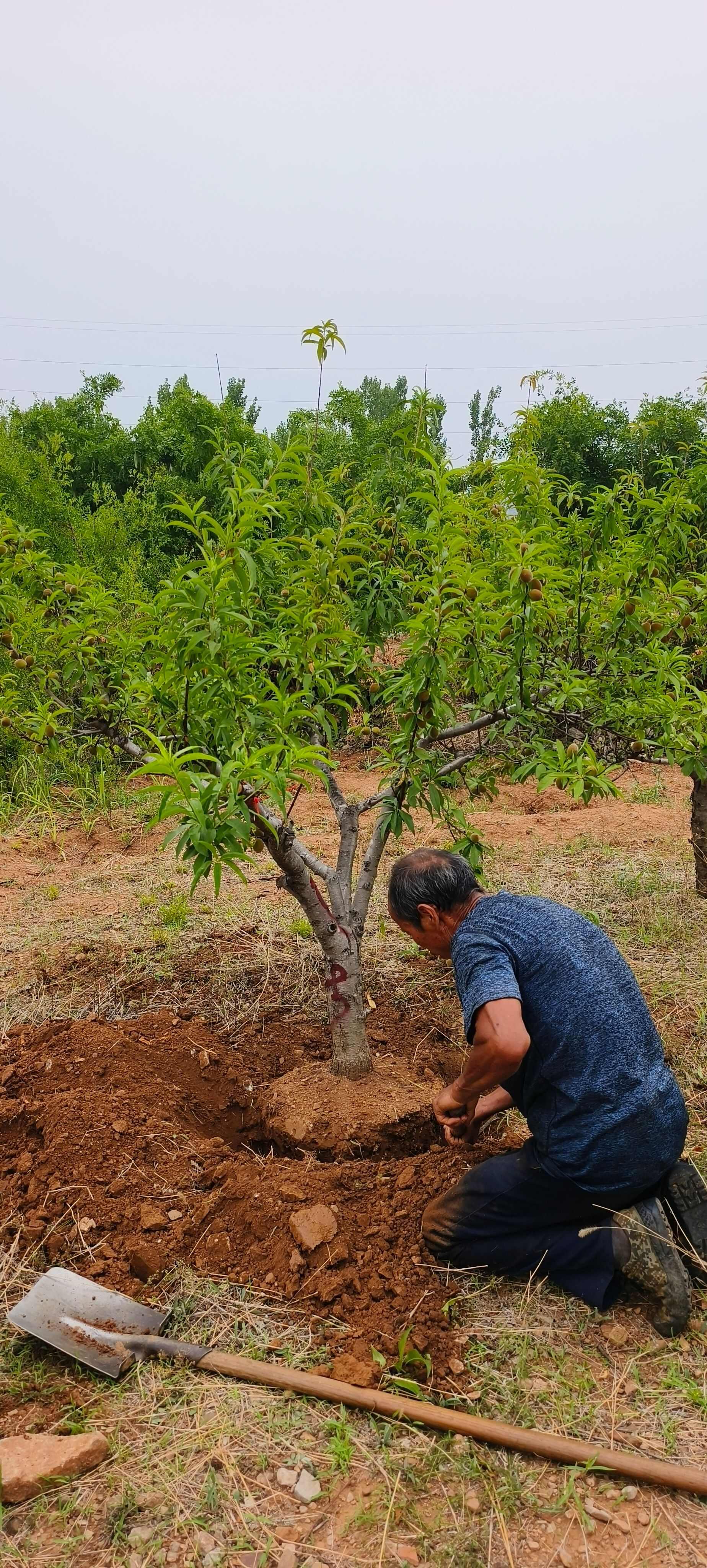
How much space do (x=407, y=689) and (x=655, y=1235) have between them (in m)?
1.59

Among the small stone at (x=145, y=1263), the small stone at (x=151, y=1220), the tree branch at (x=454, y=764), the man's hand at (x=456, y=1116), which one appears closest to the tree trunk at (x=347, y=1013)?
the man's hand at (x=456, y=1116)

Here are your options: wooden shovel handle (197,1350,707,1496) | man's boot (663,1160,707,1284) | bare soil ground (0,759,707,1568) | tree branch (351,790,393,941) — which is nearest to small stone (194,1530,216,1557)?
bare soil ground (0,759,707,1568)

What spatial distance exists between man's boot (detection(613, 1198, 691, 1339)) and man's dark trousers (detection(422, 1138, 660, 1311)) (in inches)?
1.2

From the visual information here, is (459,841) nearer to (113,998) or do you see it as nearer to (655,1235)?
(655,1235)

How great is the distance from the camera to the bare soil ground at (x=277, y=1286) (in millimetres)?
1786

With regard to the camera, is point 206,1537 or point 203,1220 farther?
point 203,1220

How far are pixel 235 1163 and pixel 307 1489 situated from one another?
3.31 ft

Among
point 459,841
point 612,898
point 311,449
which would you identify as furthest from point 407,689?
point 612,898

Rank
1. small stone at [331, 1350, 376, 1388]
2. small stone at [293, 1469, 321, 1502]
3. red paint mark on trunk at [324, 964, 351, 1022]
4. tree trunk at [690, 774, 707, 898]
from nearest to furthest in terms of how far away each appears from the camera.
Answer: small stone at [293, 1469, 321, 1502], small stone at [331, 1350, 376, 1388], red paint mark on trunk at [324, 964, 351, 1022], tree trunk at [690, 774, 707, 898]

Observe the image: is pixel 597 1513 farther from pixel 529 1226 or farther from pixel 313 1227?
pixel 313 1227

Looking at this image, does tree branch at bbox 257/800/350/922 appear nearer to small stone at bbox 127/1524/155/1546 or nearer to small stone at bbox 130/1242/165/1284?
small stone at bbox 130/1242/165/1284

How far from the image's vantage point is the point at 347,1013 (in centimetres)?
332

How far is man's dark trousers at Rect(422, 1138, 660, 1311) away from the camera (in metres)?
2.35

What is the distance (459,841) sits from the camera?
3303 millimetres
